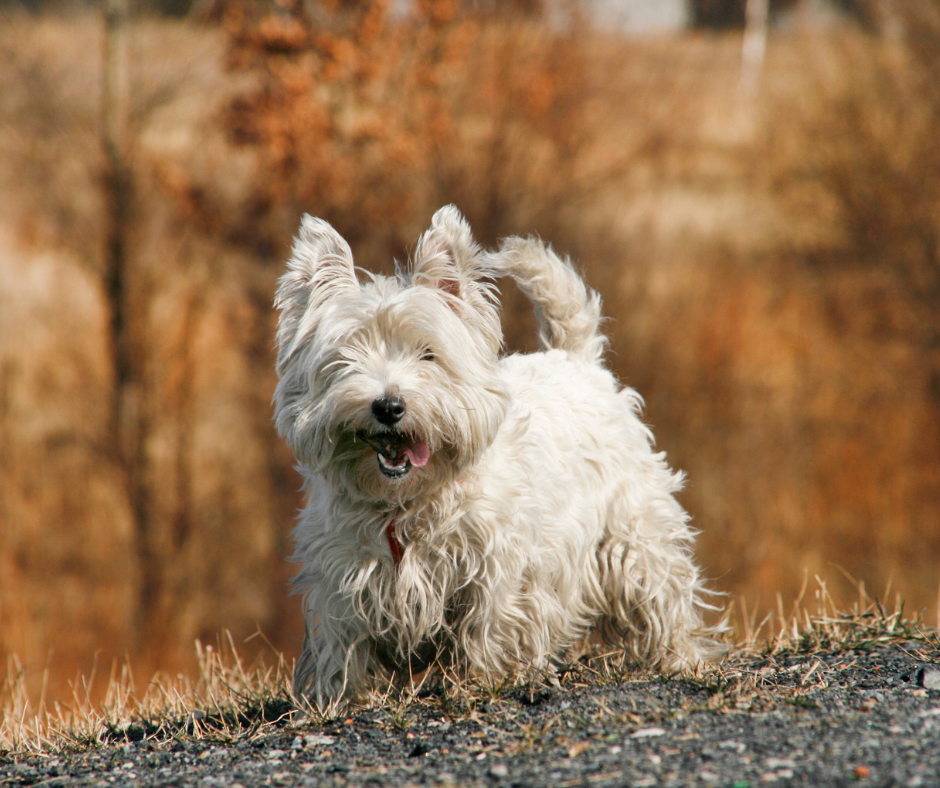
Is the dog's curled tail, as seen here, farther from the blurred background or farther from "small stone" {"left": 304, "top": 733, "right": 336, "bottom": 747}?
the blurred background

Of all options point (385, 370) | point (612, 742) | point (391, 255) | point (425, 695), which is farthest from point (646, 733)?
point (391, 255)

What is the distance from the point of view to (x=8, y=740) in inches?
167

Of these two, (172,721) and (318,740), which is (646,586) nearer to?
(318,740)

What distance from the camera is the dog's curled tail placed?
5.13m

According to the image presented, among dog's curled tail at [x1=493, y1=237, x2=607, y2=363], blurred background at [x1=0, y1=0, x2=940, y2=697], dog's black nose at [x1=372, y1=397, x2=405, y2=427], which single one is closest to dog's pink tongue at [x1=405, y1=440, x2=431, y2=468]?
dog's black nose at [x1=372, y1=397, x2=405, y2=427]

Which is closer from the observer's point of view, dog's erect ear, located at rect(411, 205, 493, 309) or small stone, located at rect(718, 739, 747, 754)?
small stone, located at rect(718, 739, 747, 754)

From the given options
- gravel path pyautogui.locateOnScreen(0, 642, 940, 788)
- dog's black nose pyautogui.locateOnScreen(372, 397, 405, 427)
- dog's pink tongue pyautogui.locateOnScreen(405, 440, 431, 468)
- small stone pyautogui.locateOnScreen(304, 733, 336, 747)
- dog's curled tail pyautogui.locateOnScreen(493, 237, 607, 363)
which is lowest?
small stone pyautogui.locateOnScreen(304, 733, 336, 747)

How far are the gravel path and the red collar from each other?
580 mm

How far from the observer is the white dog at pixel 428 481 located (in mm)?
3711

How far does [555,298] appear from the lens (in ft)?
16.9

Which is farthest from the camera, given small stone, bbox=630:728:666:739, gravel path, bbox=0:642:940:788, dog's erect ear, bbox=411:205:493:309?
dog's erect ear, bbox=411:205:493:309

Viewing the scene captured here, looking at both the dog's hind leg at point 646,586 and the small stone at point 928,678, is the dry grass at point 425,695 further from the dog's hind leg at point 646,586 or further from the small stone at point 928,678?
the small stone at point 928,678

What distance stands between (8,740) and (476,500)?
2387 mm

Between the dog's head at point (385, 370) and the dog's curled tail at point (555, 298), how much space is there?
1.08 metres
